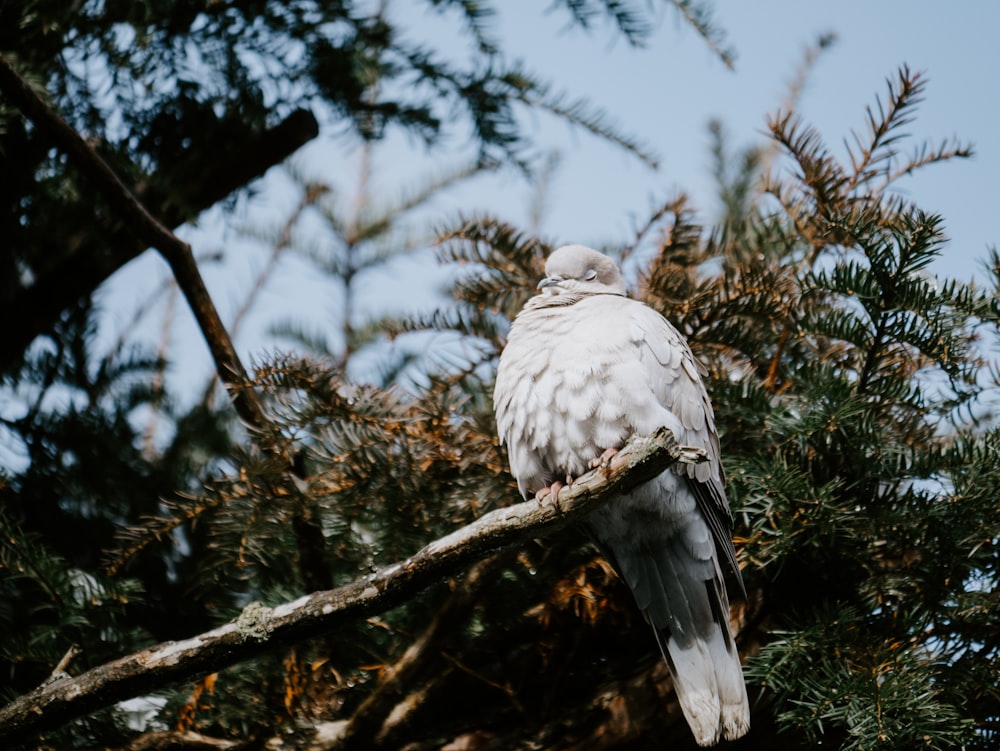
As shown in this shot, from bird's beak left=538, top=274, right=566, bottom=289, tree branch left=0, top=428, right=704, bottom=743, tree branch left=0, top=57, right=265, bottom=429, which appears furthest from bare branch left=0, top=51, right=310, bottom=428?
bird's beak left=538, top=274, right=566, bottom=289

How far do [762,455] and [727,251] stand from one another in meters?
0.61

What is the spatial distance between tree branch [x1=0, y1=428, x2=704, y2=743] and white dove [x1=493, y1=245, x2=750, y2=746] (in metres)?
0.34

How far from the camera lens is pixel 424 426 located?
2021mm

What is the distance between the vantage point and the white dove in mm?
1890

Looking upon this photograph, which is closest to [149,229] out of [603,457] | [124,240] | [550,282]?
[124,240]

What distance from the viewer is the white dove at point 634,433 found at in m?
1.89

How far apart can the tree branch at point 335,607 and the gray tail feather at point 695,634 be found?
454mm

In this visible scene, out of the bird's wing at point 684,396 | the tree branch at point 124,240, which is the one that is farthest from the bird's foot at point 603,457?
the tree branch at point 124,240

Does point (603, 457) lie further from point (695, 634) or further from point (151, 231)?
point (151, 231)

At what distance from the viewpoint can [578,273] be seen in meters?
2.20

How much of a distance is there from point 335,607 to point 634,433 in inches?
27.0

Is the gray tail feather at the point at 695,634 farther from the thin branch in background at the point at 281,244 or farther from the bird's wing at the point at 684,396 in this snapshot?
the thin branch in background at the point at 281,244

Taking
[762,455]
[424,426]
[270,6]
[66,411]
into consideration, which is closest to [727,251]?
[762,455]

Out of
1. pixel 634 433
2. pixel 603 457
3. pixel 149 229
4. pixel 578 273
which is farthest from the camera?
pixel 578 273
